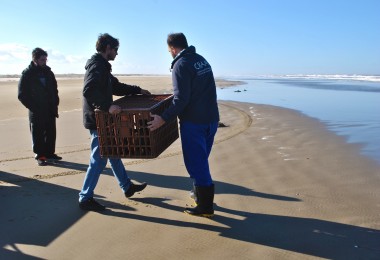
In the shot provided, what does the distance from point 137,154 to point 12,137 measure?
612 centimetres

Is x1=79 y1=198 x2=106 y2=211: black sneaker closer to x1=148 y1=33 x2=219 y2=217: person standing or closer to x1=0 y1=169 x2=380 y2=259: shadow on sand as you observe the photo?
x1=0 y1=169 x2=380 y2=259: shadow on sand

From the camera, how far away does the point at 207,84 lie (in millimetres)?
3607

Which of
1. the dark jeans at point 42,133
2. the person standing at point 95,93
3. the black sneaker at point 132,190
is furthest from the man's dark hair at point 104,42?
the dark jeans at point 42,133

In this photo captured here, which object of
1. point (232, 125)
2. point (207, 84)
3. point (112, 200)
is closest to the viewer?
point (207, 84)

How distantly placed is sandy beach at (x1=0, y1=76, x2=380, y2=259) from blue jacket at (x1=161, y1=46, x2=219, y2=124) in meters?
1.07

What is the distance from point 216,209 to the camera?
13.0 ft

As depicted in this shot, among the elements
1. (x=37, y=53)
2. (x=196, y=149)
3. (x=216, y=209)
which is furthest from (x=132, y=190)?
(x=37, y=53)

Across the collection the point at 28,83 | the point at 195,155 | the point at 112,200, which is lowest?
the point at 112,200

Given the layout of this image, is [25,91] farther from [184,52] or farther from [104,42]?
[184,52]

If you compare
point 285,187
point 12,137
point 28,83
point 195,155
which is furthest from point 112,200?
point 12,137

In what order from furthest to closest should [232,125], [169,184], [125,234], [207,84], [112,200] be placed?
[232,125], [169,184], [112,200], [207,84], [125,234]

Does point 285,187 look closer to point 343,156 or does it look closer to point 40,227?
point 343,156

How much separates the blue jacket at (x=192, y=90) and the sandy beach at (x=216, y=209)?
1.07 m

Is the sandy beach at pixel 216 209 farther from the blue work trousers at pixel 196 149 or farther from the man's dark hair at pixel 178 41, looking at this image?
the man's dark hair at pixel 178 41
